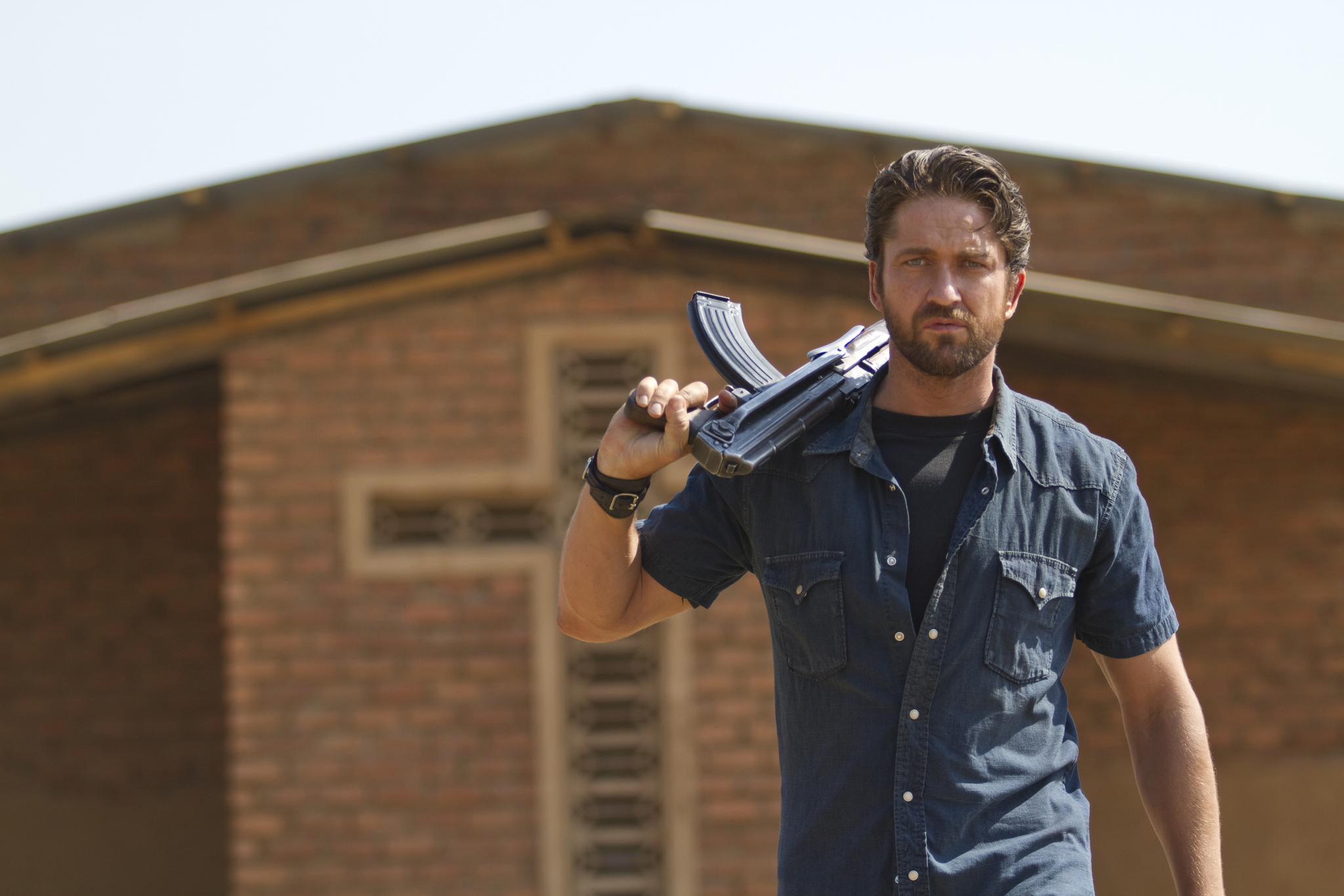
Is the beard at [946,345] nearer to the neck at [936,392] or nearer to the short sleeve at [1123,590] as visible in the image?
the neck at [936,392]

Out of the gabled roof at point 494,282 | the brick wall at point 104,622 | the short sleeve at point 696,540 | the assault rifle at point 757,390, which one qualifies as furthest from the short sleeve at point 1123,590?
the brick wall at point 104,622

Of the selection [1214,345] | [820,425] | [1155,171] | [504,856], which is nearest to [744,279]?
[1214,345]

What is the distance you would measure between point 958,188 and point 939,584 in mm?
635

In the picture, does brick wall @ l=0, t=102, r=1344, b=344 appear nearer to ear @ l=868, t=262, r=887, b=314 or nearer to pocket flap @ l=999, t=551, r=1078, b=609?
ear @ l=868, t=262, r=887, b=314

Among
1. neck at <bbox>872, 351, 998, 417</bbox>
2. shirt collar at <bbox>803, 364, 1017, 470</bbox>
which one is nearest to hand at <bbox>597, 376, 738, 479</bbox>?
shirt collar at <bbox>803, 364, 1017, 470</bbox>

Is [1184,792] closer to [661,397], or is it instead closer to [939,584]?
[939,584]

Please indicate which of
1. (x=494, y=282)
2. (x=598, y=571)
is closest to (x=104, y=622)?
(x=494, y=282)

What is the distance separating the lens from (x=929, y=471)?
6.58 feet

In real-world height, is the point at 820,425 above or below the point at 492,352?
below

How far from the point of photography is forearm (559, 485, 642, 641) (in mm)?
2053

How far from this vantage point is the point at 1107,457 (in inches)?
81.4

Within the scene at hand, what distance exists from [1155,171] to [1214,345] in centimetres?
277

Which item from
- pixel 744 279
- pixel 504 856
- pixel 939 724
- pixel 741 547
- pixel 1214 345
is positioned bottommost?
pixel 504 856

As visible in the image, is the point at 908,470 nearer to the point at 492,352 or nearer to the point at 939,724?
the point at 939,724
